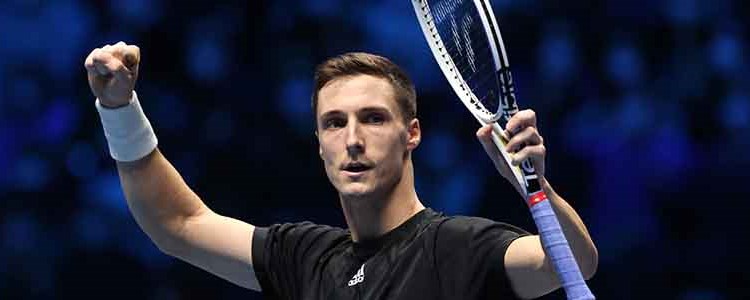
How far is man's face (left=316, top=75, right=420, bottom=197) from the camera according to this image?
9.98 feet

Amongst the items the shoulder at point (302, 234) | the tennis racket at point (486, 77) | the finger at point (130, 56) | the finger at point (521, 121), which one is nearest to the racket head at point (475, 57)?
the tennis racket at point (486, 77)

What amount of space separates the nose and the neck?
11cm

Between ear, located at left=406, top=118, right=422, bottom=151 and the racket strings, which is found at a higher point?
the racket strings

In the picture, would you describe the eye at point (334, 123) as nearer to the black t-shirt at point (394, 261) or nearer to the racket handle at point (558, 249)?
the black t-shirt at point (394, 261)

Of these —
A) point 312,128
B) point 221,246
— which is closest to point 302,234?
point 221,246

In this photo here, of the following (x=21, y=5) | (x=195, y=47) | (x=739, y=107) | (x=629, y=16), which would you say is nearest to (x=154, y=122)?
(x=195, y=47)

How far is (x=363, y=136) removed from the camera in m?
3.05

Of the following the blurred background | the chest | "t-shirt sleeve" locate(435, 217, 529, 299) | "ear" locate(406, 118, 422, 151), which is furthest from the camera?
the blurred background

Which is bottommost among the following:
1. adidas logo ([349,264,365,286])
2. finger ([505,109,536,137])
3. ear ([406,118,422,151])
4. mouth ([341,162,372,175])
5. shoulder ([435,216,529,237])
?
adidas logo ([349,264,365,286])

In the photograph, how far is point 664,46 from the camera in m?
5.38

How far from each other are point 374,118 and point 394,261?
0.32 metres

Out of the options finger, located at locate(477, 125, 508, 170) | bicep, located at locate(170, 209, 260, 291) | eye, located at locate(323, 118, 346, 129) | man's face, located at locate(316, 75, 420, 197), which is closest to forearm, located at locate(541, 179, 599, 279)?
finger, located at locate(477, 125, 508, 170)

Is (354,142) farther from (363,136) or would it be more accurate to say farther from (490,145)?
(490,145)

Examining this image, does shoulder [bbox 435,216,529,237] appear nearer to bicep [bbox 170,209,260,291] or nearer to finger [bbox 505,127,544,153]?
finger [bbox 505,127,544,153]
